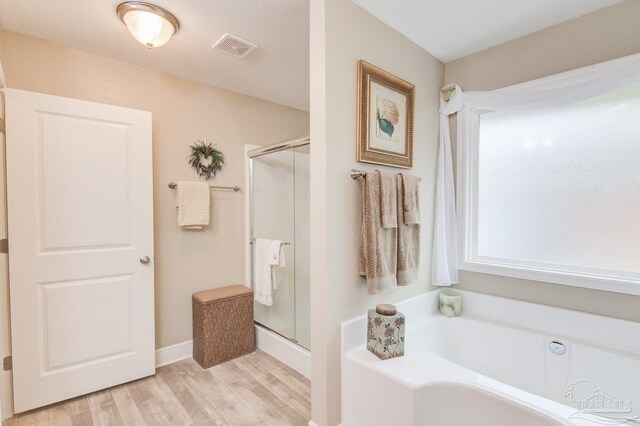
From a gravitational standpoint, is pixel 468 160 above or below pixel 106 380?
Result: above

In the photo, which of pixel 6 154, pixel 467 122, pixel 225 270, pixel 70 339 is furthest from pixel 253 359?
pixel 467 122

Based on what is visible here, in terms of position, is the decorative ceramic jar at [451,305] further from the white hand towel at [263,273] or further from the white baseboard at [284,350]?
the white hand towel at [263,273]

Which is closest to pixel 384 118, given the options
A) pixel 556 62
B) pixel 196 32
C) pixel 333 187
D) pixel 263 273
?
pixel 333 187

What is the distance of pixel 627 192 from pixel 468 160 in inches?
33.7

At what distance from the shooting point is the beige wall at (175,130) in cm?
193

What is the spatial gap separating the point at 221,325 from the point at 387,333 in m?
1.53

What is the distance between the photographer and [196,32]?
5.99 feet

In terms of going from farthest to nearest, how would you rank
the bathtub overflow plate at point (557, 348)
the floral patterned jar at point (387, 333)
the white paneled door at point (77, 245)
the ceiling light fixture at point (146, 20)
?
the white paneled door at point (77, 245) → the bathtub overflow plate at point (557, 348) → the ceiling light fixture at point (146, 20) → the floral patterned jar at point (387, 333)

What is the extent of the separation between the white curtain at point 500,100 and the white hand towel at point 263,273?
4.34 ft

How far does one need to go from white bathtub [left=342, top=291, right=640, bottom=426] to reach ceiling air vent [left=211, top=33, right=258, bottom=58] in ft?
6.17

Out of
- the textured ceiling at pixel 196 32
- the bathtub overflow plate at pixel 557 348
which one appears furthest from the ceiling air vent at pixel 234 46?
the bathtub overflow plate at pixel 557 348

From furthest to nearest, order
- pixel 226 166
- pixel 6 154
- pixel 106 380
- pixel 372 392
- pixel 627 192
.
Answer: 1. pixel 226 166
2. pixel 106 380
3. pixel 6 154
4. pixel 627 192
5. pixel 372 392

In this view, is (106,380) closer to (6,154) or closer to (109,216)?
(109,216)

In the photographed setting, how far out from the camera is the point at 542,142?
1.91 meters
